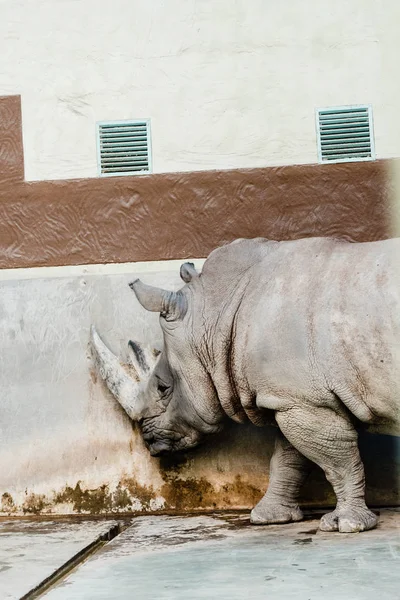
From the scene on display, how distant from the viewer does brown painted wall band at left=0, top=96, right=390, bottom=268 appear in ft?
21.6

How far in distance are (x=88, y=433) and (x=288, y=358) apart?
5.55 feet

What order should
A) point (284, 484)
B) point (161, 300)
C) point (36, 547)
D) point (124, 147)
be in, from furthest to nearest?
A: point (124, 147) → point (284, 484) → point (161, 300) → point (36, 547)

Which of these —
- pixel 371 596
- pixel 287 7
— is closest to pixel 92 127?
pixel 287 7

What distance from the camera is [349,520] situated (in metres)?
5.44

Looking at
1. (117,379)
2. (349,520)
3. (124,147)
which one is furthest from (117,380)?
(349,520)

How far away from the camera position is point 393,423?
18.1 ft

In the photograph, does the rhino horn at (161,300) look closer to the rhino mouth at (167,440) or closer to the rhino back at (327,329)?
the rhino back at (327,329)

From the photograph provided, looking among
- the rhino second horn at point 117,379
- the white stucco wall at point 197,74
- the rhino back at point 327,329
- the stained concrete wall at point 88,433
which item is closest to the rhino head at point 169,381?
the rhino second horn at point 117,379

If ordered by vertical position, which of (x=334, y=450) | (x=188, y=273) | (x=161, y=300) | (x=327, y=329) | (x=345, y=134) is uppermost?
(x=345, y=134)

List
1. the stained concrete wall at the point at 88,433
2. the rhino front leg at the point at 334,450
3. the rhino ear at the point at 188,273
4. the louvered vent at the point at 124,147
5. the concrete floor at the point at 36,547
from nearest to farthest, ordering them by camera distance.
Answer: the concrete floor at the point at 36,547 → the rhino front leg at the point at 334,450 → the rhino ear at the point at 188,273 → the stained concrete wall at the point at 88,433 → the louvered vent at the point at 124,147

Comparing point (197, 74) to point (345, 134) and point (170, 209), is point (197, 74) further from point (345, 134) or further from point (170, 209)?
point (345, 134)

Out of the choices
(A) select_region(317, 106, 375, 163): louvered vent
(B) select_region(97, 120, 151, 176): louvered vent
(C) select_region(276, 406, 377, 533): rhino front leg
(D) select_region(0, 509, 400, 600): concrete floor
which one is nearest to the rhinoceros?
(C) select_region(276, 406, 377, 533): rhino front leg

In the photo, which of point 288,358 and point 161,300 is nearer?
point 288,358

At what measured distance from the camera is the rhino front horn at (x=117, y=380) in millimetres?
6355
